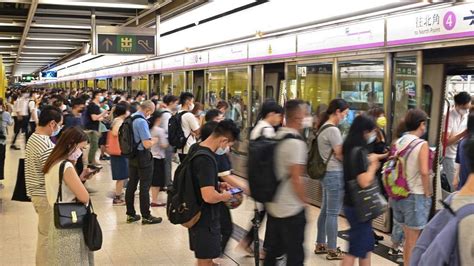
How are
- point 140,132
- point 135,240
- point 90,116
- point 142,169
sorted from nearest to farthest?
point 135,240
point 140,132
point 142,169
point 90,116

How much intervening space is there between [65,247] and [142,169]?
277 cm

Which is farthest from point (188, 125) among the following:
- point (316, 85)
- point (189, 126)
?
point (316, 85)

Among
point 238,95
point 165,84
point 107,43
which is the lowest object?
point 238,95

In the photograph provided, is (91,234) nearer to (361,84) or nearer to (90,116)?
(361,84)

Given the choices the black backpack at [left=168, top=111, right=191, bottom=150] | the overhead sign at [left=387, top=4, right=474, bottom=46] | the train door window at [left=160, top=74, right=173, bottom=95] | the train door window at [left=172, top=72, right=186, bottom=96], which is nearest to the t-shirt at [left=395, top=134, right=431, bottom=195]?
the overhead sign at [left=387, top=4, right=474, bottom=46]

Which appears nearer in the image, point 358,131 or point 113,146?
point 358,131

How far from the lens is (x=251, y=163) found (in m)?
3.29

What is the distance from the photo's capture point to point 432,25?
4887 millimetres

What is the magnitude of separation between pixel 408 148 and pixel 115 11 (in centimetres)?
886

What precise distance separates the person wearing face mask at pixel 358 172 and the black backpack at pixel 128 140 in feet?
9.77

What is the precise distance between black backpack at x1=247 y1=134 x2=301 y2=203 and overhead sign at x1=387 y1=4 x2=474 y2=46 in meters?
2.25

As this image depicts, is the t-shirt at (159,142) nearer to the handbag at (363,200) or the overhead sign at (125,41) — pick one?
the handbag at (363,200)

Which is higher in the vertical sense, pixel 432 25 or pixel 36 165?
pixel 432 25

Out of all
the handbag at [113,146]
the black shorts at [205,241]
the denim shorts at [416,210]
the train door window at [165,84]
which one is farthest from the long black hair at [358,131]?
the train door window at [165,84]
